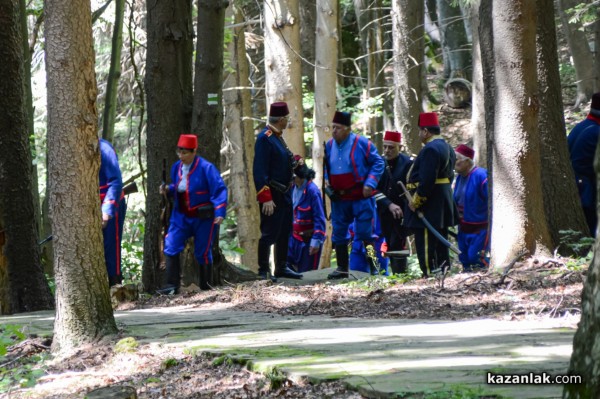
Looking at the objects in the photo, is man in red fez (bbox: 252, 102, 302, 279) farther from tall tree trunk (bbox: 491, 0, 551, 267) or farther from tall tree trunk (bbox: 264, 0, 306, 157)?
tall tree trunk (bbox: 264, 0, 306, 157)

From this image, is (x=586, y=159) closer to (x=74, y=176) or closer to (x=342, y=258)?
(x=342, y=258)

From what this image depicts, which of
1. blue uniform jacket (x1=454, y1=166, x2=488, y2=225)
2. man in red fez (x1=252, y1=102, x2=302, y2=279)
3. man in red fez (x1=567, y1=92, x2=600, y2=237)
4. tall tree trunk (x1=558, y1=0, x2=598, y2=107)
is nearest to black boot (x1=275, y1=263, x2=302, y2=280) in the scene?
man in red fez (x1=252, y1=102, x2=302, y2=279)

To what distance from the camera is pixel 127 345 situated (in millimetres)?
7254

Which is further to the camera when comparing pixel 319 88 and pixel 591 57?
pixel 591 57

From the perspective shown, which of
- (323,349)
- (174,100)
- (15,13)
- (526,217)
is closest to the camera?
(323,349)

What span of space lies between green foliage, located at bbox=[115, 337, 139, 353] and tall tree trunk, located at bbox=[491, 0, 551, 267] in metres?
4.01

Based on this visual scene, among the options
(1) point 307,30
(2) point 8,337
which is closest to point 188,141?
(2) point 8,337

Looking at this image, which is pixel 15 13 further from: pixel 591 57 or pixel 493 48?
pixel 591 57

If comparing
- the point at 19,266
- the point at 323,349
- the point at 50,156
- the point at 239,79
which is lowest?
the point at 323,349

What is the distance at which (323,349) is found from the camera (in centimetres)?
628

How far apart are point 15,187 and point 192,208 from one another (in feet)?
7.41

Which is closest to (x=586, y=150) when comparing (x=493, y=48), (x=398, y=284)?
(x=493, y=48)

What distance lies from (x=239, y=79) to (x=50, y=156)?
1627 cm

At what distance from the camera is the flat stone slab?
486 centimetres
